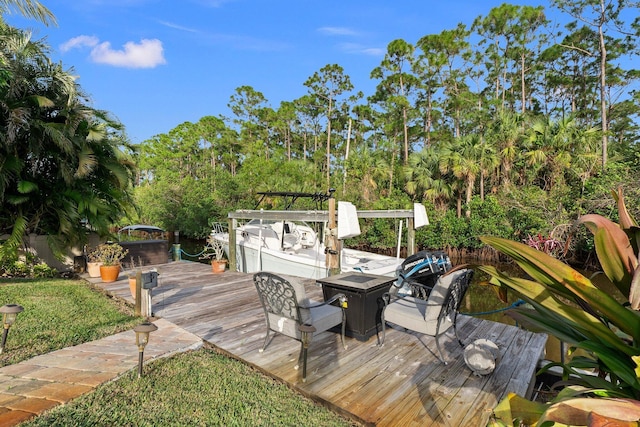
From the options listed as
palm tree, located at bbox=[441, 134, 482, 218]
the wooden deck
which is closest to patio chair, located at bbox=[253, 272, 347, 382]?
the wooden deck

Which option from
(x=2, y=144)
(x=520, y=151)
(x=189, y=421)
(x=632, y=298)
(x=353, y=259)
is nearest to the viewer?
(x=632, y=298)

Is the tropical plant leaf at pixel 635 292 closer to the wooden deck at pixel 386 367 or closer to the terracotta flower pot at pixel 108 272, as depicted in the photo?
the wooden deck at pixel 386 367

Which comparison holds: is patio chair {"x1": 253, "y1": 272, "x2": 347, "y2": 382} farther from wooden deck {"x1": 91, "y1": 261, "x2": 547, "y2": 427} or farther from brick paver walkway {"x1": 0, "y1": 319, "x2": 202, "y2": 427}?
brick paver walkway {"x1": 0, "y1": 319, "x2": 202, "y2": 427}

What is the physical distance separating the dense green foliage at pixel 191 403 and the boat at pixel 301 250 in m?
3.55

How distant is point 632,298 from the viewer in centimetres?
104

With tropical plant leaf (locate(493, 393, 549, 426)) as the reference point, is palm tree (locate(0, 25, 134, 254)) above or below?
above

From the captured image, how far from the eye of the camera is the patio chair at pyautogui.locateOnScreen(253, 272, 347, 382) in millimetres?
3273

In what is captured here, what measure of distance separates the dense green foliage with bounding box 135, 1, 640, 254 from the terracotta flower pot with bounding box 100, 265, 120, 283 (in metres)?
14.3

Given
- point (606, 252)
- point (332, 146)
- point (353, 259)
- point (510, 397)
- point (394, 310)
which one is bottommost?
point (353, 259)

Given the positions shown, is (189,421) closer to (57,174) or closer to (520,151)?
(57,174)

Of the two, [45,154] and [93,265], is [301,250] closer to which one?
[93,265]

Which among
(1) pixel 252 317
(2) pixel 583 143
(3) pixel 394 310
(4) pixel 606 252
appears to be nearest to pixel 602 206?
(2) pixel 583 143

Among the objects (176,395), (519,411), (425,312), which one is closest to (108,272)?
(176,395)

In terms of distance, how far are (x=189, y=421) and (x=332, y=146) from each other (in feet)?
108
